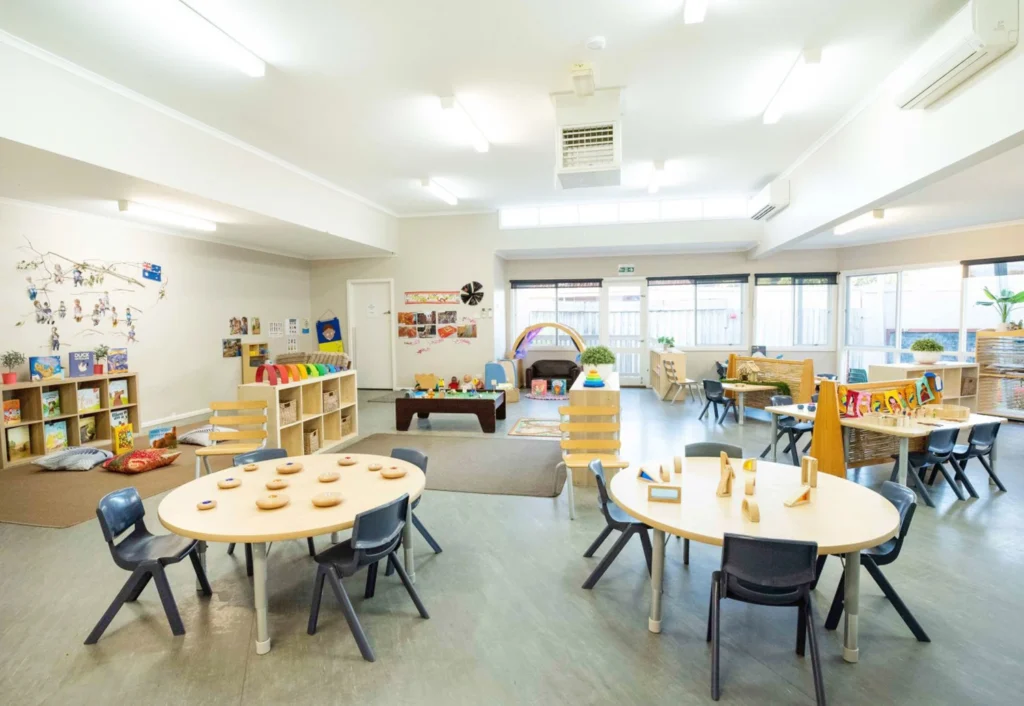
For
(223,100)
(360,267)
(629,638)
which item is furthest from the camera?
(360,267)

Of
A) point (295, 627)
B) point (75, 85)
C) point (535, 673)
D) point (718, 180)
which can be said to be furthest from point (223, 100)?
point (718, 180)

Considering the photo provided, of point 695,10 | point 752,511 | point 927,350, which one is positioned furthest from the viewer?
point 927,350

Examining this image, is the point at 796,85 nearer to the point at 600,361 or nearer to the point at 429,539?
the point at 600,361

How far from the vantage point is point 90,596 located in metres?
2.78

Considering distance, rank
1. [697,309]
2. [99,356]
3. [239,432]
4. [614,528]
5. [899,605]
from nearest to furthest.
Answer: [899,605] < [614,528] < [239,432] < [99,356] < [697,309]

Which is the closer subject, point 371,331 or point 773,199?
point 773,199

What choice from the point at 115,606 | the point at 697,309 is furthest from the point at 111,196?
the point at 697,309

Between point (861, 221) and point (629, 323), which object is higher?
point (861, 221)

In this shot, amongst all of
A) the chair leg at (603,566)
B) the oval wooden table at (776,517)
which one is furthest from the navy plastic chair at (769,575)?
the chair leg at (603,566)

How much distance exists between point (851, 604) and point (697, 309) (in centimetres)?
891

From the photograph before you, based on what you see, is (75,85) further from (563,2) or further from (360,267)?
(360,267)

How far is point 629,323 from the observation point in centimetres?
1072

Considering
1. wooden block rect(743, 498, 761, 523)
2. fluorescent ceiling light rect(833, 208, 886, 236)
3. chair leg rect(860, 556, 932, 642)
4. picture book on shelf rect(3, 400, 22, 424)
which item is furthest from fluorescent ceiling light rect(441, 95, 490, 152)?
picture book on shelf rect(3, 400, 22, 424)

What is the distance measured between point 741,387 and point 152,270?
880cm
